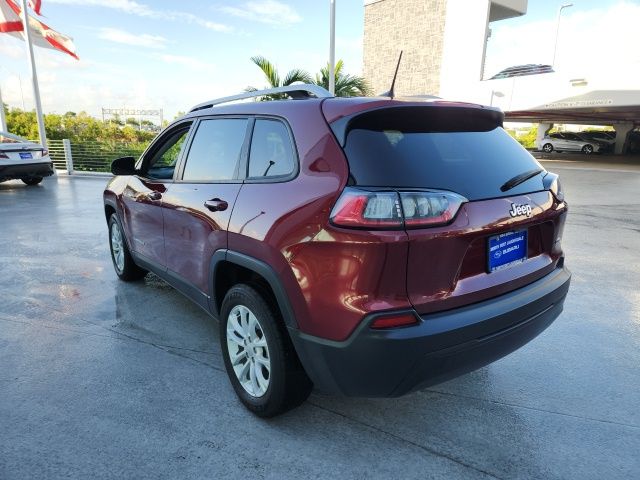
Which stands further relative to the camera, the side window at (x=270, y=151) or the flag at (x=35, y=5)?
the flag at (x=35, y=5)

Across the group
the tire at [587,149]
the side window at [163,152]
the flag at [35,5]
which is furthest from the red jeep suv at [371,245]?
the tire at [587,149]

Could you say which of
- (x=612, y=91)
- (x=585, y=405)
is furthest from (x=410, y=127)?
(x=612, y=91)

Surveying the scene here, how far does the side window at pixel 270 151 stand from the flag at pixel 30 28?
17239mm

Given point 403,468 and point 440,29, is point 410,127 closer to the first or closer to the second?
point 403,468

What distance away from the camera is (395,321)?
6.05 feet

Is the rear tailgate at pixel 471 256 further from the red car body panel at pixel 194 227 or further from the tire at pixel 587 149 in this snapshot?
the tire at pixel 587 149

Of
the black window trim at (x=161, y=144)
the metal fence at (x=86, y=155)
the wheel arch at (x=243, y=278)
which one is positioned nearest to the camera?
the wheel arch at (x=243, y=278)

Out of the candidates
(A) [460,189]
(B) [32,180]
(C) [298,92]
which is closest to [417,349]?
(A) [460,189]

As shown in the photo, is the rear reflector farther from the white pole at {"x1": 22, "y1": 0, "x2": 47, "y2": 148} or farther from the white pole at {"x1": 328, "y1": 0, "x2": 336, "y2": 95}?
the white pole at {"x1": 22, "y1": 0, "x2": 47, "y2": 148}

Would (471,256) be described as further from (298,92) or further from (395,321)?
(298,92)

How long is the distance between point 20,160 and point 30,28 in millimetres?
7405

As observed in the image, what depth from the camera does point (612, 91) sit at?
68.3 ft

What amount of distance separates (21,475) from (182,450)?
712 mm

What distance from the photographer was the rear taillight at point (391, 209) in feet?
5.98
